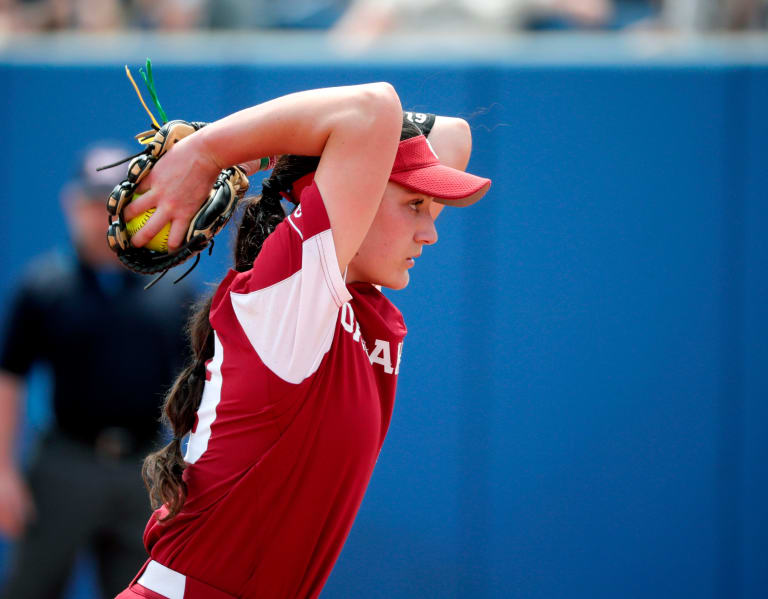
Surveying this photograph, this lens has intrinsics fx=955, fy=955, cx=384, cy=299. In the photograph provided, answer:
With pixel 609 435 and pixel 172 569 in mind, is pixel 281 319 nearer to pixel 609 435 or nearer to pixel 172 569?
pixel 172 569

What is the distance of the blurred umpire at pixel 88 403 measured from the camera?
11.4 feet

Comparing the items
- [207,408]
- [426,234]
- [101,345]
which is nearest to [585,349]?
[101,345]

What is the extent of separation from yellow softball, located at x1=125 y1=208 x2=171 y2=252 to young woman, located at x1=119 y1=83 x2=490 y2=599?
27 mm

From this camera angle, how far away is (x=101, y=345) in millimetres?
3541

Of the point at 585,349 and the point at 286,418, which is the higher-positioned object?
the point at 286,418

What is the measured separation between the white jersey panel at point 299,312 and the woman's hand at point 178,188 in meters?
0.16

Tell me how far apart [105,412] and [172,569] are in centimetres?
198

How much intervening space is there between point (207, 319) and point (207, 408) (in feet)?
0.57

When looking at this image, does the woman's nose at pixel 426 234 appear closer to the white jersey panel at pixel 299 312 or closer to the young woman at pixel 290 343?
the young woman at pixel 290 343

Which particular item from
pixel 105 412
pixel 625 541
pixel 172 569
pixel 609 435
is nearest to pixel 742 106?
pixel 609 435

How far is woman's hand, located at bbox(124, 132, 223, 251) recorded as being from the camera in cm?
148

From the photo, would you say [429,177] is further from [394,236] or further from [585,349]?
[585,349]

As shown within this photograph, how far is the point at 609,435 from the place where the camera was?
3805 millimetres

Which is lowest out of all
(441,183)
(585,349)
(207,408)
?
(585,349)
